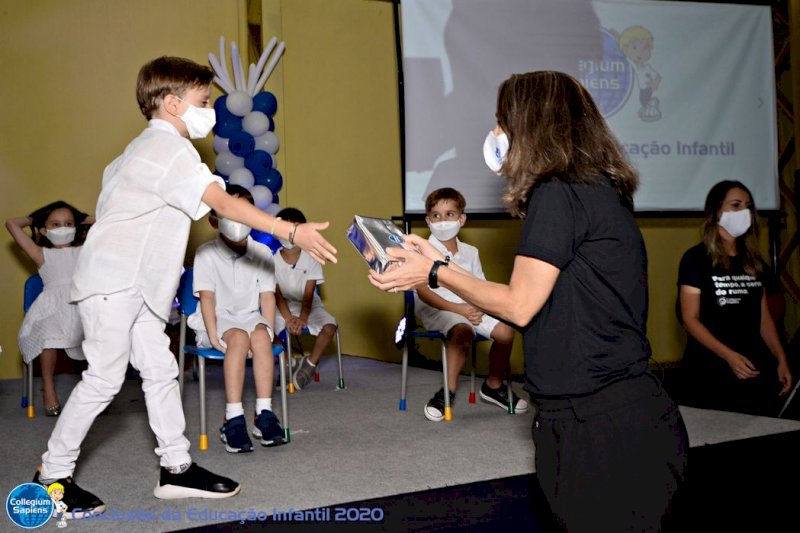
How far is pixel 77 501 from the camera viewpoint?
221cm

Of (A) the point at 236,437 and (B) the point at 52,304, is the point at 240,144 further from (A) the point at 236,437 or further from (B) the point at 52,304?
(A) the point at 236,437

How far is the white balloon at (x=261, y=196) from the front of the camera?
5.21 m

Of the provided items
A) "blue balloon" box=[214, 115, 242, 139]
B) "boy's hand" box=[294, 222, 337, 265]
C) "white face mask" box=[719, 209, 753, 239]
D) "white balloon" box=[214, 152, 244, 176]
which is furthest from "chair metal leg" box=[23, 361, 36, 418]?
"white face mask" box=[719, 209, 753, 239]

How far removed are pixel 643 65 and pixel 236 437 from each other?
4.14 meters

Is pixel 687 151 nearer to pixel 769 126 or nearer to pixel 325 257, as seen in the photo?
pixel 769 126

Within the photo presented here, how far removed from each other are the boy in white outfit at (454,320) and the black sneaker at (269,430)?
790 mm

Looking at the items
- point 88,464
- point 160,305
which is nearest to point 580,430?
point 160,305

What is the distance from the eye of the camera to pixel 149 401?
2.34m

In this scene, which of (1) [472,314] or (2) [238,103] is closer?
(1) [472,314]

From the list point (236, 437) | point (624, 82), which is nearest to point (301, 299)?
point (236, 437)

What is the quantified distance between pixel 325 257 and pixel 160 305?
60 cm

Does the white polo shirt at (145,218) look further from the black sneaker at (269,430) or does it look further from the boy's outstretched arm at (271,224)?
the black sneaker at (269,430)

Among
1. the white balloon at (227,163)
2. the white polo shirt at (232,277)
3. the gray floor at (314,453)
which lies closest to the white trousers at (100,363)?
the gray floor at (314,453)

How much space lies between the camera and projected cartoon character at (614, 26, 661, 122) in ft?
17.9
